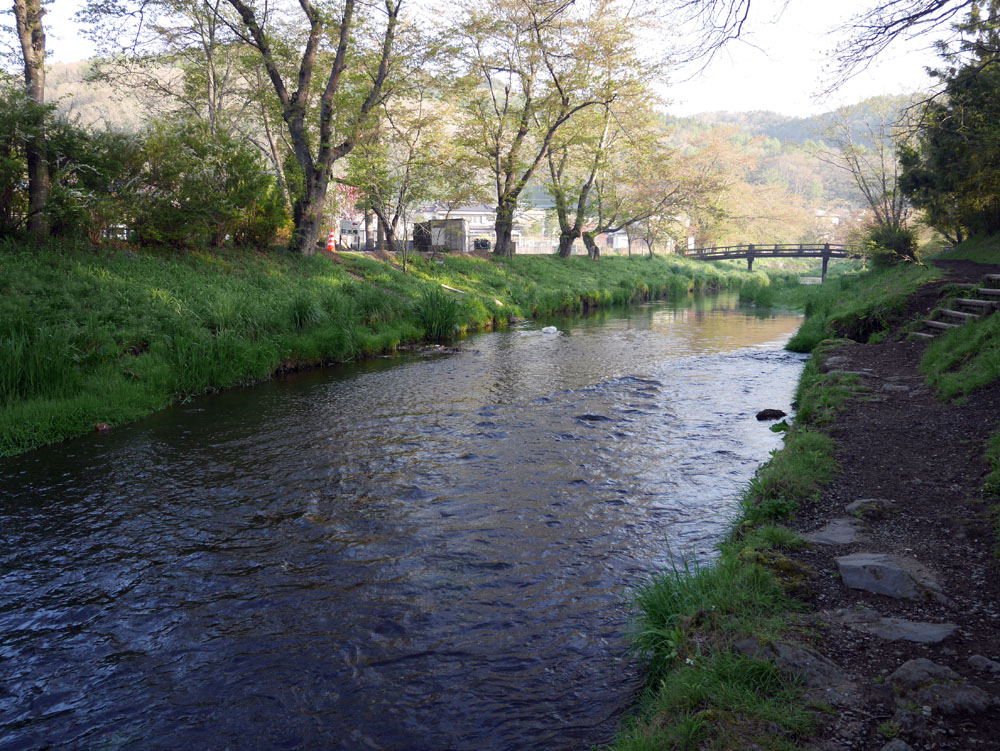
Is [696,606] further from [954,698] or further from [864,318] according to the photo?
[864,318]

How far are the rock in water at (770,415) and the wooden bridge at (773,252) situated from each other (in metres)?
44.9

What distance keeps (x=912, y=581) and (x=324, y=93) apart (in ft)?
69.9

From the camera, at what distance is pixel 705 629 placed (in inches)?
138

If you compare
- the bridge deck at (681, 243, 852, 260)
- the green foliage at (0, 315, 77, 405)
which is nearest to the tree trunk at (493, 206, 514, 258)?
the green foliage at (0, 315, 77, 405)

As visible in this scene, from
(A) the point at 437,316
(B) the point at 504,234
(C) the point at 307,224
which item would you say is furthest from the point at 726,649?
(B) the point at 504,234

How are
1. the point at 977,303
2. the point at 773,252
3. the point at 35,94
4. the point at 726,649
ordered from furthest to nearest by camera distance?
the point at 773,252 → the point at 35,94 → the point at 977,303 → the point at 726,649

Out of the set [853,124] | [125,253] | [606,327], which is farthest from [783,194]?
[125,253]

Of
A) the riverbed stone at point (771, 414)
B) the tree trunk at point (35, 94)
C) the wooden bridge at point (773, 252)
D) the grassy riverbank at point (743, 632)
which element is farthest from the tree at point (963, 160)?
the wooden bridge at point (773, 252)

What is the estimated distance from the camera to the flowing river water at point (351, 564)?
11.7 ft

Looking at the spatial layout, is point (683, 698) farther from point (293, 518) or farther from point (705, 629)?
point (293, 518)

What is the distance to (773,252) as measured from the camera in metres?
55.2

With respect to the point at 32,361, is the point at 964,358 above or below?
above

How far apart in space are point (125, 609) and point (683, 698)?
398cm

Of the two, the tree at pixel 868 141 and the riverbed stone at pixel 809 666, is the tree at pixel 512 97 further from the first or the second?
the riverbed stone at pixel 809 666
